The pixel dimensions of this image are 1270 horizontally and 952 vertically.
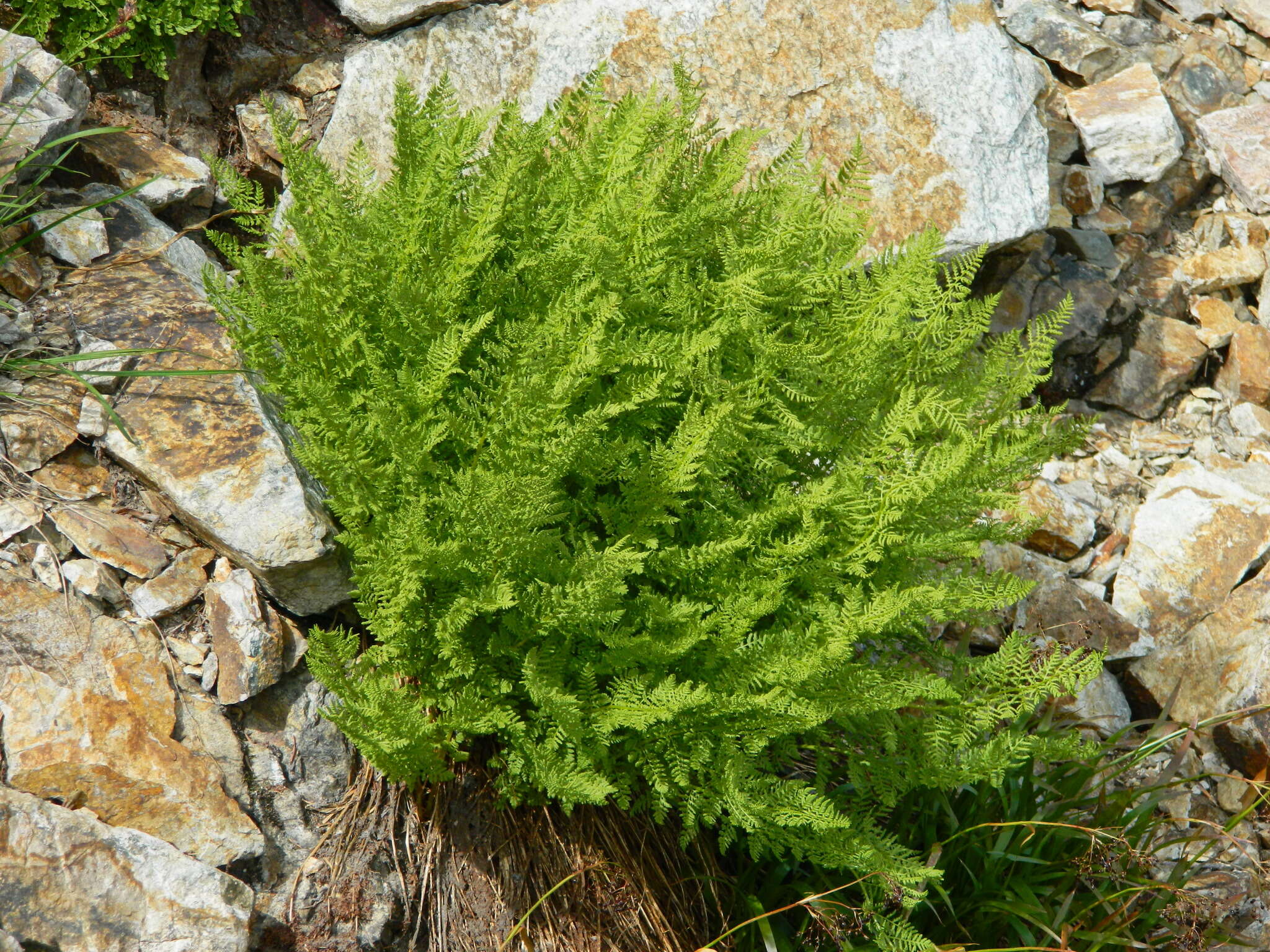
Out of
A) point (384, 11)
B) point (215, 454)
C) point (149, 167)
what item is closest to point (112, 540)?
point (215, 454)

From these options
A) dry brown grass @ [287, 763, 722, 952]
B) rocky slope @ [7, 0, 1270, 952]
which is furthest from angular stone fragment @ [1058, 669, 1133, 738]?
dry brown grass @ [287, 763, 722, 952]

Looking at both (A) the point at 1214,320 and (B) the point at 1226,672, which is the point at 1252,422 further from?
(B) the point at 1226,672

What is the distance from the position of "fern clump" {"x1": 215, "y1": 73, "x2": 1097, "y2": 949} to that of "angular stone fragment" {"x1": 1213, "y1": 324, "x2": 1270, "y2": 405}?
2539 millimetres

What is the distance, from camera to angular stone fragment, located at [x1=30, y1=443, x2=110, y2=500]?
228cm

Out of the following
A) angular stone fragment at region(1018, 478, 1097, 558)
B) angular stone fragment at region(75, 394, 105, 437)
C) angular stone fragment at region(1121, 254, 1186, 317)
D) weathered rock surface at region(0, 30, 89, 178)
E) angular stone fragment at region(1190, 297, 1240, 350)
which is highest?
weathered rock surface at region(0, 30, 89, 178)

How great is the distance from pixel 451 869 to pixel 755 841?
0.68m

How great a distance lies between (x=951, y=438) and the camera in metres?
2.28

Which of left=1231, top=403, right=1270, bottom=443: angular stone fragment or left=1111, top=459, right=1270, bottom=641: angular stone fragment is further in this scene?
left=1231, top=403, right=1270, bottom=443: angular stone fragment

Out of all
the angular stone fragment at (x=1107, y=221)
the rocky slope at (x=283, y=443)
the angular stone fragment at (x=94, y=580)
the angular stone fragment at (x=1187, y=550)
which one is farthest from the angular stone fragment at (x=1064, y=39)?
the angular stone fragment at (x=94, y=580)

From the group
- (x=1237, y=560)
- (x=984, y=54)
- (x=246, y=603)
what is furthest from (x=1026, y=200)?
(x=246, y=603)

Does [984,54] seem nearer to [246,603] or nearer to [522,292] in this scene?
[522,292]

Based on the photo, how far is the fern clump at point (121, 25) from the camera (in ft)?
9.62

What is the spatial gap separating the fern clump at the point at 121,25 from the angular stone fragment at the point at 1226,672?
12.7 ft

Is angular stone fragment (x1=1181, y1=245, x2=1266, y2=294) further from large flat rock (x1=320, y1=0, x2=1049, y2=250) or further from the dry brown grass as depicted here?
the dry brown grass
